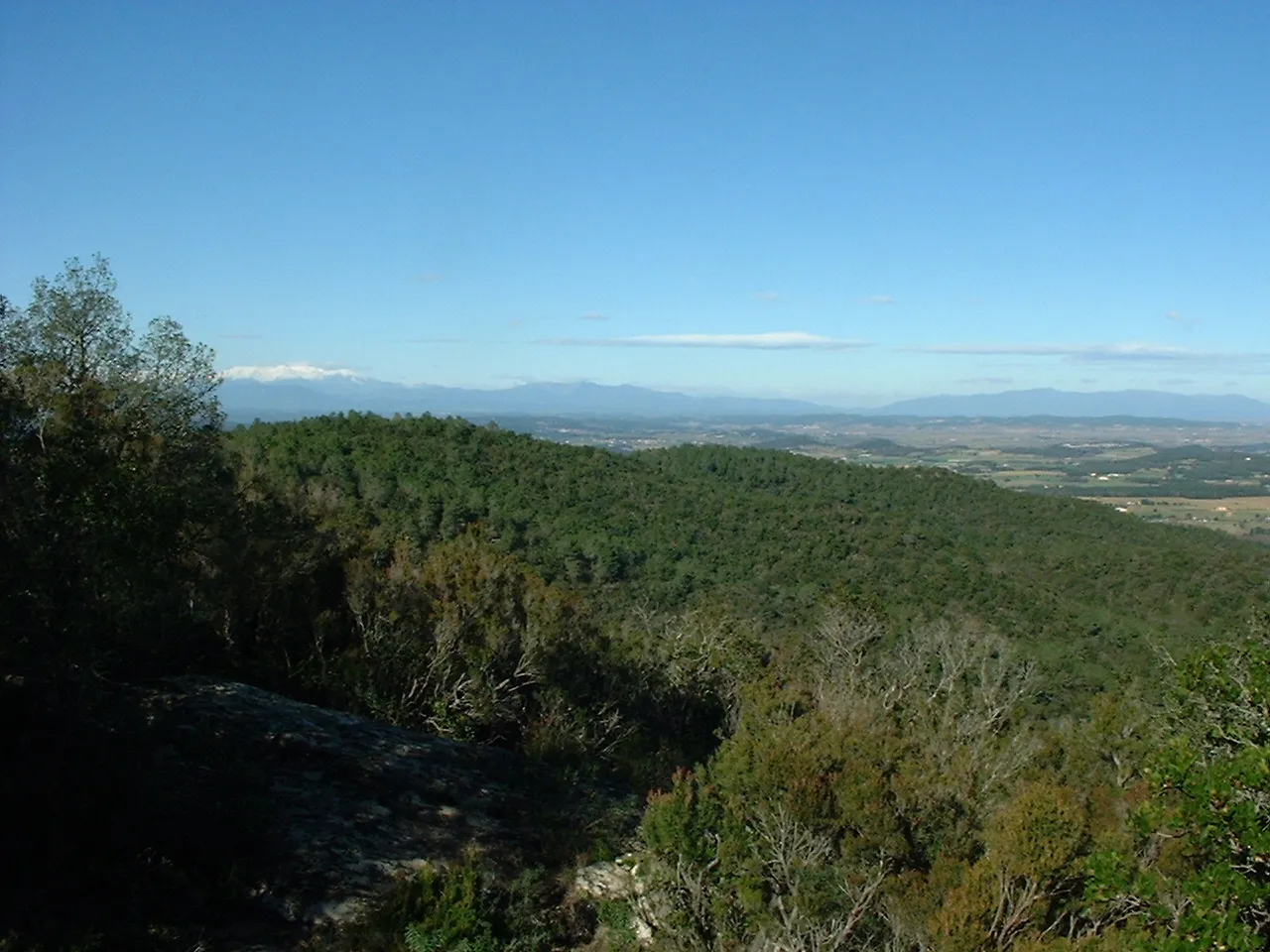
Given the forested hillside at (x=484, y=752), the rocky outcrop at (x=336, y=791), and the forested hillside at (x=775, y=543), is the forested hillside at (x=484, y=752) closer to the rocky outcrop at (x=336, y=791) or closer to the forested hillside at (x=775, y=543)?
the rocky outcrop at (x=336, y=791)

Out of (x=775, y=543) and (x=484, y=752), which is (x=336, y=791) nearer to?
(x=484, y=752)

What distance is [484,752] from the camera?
31.8ft

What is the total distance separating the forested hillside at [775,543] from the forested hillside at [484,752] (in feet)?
31.4

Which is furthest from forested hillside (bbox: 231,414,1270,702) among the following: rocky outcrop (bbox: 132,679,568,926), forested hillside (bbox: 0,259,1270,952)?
rocky outcrop (bbox: 132,679,568,926)

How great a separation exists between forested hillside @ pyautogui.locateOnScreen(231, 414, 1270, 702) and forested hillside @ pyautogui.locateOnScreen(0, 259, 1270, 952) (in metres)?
9.58

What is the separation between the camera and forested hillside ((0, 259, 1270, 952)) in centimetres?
494

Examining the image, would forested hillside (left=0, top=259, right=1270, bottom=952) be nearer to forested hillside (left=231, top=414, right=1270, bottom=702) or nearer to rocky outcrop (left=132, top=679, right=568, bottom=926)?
rocky outcrop (left=132, top=679, right=568, bottom=926)

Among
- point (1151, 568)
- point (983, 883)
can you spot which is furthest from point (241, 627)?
point (1151, 568)

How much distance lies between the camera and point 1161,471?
295 feet

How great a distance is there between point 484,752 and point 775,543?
94.6ft

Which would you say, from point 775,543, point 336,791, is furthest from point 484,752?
point 775,543

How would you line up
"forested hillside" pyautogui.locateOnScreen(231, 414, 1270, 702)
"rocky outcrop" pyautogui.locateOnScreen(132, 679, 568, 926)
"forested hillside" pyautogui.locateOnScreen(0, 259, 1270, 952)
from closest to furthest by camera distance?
"forested hillside" pyautogui.locateOnScreen(0, 259, 1270, 952), "rocky outcrop" pyautogui.locateOnScreen(132, 679, 568, 926), "forested hillside" pyautogui.locateOnScreen(231, 414, 1270, 702)

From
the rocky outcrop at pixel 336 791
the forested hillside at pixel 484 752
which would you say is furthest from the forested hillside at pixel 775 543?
the rocky outcrop at pixel 336 791

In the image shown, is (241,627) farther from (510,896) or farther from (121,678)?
(510,896)
